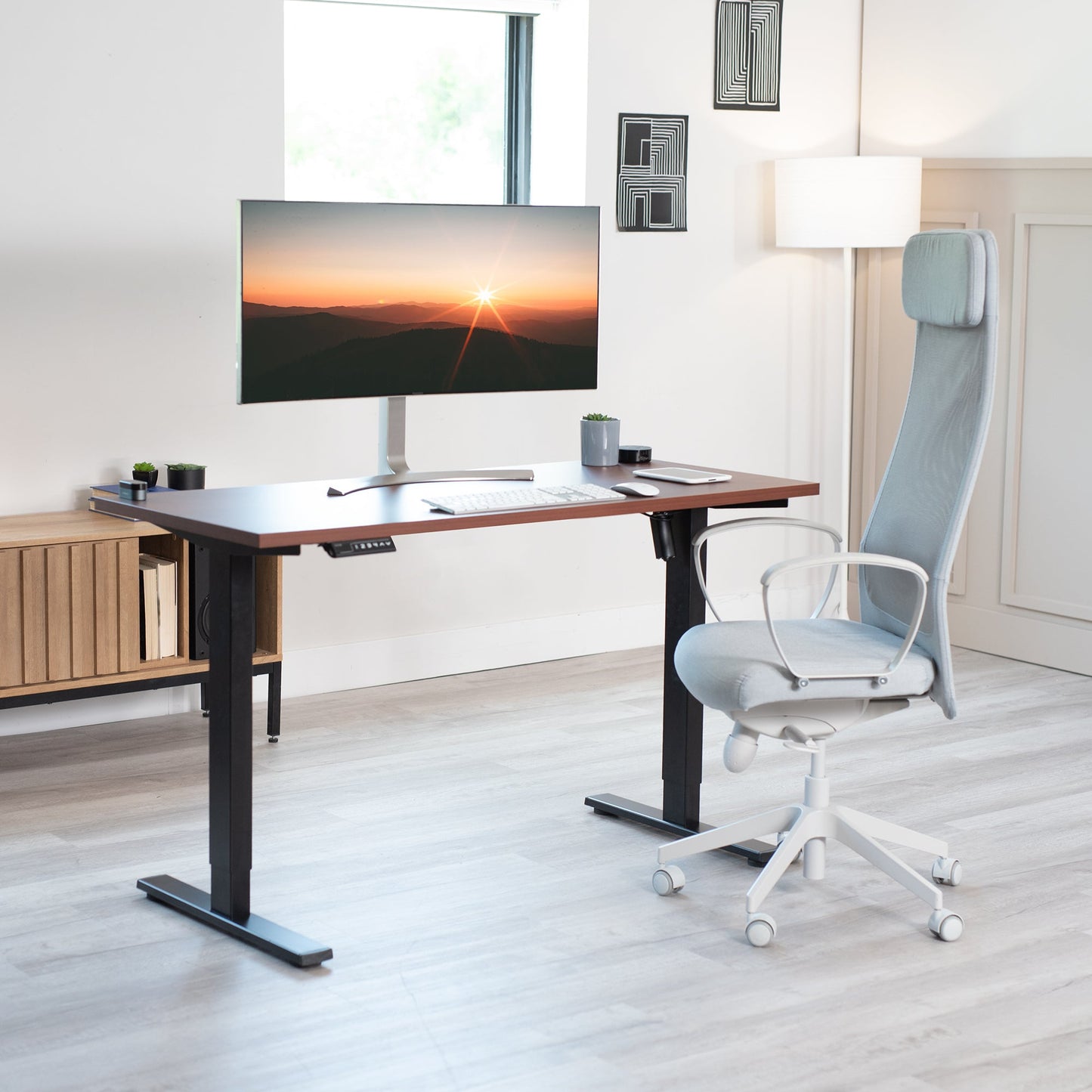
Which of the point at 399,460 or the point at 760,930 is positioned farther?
the point at 399,460

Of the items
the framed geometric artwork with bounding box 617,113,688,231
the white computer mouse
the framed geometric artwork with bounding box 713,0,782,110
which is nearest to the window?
the framed geometric artwork with bounding box 617,113,688,231

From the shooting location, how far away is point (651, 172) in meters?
5.26

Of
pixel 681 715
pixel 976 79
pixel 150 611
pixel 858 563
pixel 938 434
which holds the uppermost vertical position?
pixel 976 79

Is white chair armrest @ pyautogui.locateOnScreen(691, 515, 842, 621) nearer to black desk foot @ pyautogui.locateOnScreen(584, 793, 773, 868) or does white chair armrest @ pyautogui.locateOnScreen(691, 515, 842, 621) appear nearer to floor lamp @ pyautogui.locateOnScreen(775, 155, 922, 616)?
→ black desk foot @ pyautogui.locateOnScreen(584, 793, 773, 868)

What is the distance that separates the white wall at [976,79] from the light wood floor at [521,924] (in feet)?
6.46

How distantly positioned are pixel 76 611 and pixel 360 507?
1225 millimetres

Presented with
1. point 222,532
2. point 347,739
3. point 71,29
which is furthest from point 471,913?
point 71,29

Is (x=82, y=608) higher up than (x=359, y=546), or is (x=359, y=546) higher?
(x=359, y=546)

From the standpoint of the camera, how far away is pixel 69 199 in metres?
4.21

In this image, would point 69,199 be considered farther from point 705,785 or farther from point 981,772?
point 981,772

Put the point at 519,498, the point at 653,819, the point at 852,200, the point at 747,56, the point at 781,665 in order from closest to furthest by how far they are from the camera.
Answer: the point at 781,665, the point at 519,498, the point at 653,819, the point at 852,200, the point at 747,56

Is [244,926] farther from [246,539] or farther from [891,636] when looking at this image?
[891,636]

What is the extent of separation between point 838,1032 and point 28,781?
2.23 metres

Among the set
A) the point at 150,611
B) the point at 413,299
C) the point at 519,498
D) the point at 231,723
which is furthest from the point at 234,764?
the point at 150,611
